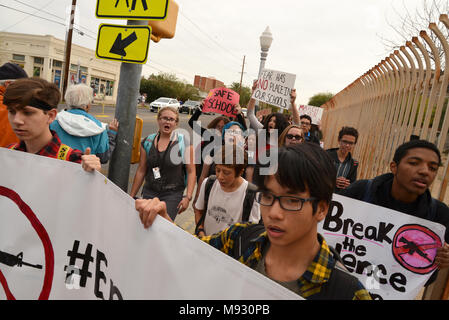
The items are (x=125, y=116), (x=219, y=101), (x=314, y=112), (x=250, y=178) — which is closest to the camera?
(x=125, y=116)

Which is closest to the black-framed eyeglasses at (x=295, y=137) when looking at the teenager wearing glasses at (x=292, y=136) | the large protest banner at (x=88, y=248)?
the teenager wearing glasses at (x=292, y=136)

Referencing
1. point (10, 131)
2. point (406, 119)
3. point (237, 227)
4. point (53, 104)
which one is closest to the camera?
point (237, 227)

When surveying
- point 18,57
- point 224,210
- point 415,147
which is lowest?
point 224,210

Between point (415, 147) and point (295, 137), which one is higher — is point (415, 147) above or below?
above

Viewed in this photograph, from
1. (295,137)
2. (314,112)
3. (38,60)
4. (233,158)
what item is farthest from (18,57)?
(233,158)

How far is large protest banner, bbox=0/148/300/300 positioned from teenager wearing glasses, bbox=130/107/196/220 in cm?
181

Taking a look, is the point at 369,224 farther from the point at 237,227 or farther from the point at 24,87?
the point at 24,87

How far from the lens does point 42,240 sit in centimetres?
149

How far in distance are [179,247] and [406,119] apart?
11.1 feet

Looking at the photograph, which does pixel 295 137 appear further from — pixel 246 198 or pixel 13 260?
pixel 13 260

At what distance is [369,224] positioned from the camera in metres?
2.20

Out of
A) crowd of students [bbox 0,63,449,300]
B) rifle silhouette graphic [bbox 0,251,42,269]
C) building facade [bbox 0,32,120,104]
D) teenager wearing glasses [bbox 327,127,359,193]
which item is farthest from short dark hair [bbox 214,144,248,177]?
building facade [bbox 0,32,120,104]

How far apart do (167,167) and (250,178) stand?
3.08 ft
